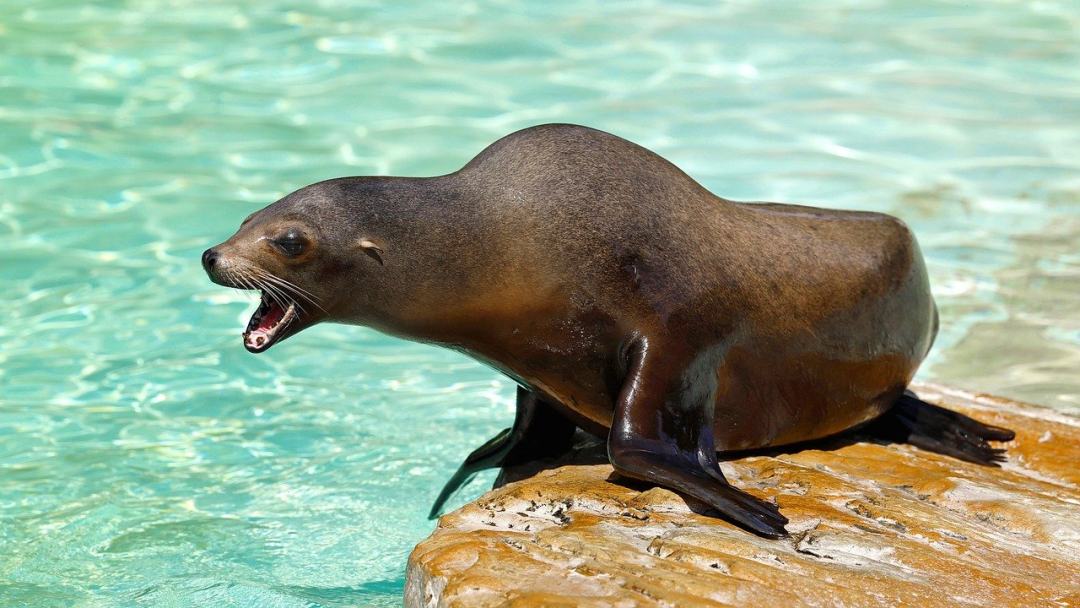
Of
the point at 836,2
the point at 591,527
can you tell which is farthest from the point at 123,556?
the point at 836,2

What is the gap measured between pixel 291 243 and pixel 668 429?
4.68ft

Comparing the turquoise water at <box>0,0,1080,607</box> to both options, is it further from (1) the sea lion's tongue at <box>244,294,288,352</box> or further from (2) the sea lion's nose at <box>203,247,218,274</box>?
(2) the sea lion's nose at <box>203,247,218,274</box>

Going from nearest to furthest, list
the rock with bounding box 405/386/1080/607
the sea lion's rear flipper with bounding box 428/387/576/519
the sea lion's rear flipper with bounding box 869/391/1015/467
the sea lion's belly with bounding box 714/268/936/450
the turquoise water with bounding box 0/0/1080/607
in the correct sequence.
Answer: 1. the rock with bounding box 405/386/1080/607
2. the sea lion's belly with bounding box 714/268/936/450
3. the sea lion's rear flipper with bounding box 428/387/576/519
4. the sea lion's rear flipper with bounding box 869/391/1015/467
5. the turquoise water with bounding box 0/0/1080/607

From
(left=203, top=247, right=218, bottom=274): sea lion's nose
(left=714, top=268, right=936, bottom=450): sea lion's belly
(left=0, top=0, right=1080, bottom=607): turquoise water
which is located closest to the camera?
(left=203, top=247, right=218, bottom=274): sea lion's nose

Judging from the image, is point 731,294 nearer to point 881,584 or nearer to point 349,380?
point 881,584

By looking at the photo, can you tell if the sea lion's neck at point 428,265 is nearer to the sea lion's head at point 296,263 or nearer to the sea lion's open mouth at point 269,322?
Result: the sea lion's head at point 296,263

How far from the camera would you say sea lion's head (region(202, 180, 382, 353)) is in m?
4.98

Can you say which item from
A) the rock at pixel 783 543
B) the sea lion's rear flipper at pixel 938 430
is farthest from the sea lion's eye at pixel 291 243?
the sea lion's rear flipper at pixel 938 430

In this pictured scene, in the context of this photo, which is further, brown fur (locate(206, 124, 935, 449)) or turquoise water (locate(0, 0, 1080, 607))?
turquoise water (locate(0, 0, 1080, 607))

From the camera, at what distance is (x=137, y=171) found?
432 inches

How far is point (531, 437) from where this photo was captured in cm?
575

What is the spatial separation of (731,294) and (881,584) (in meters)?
1.56

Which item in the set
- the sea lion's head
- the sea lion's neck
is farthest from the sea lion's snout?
the sea lion's neck

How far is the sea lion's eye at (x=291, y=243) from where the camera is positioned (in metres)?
5.00
